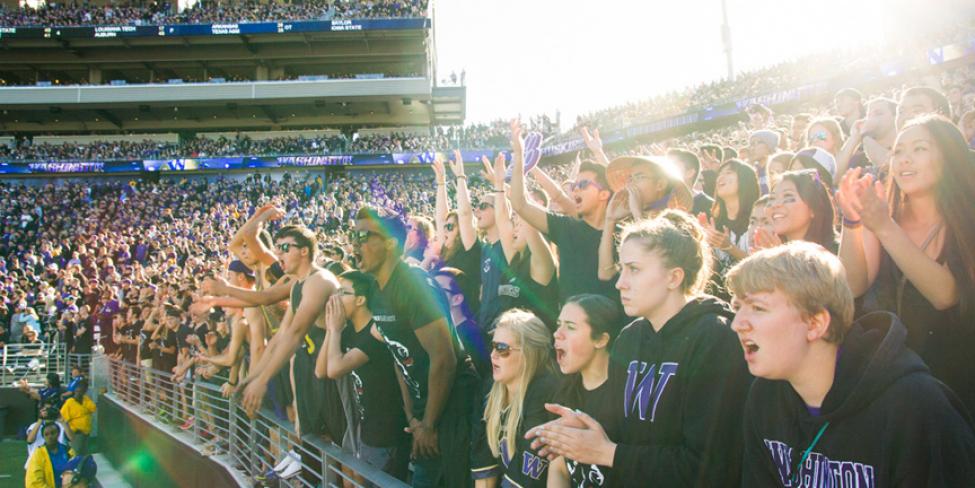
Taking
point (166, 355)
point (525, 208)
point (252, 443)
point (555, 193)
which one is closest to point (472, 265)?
point (555, 193)

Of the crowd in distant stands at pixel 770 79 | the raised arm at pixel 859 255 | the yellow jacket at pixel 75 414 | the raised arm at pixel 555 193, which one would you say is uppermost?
the crowd in distant stands at pixel 770 79

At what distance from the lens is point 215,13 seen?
1563 inches

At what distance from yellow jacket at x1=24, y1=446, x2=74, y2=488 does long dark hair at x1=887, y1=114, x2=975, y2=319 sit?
10294 millimetres

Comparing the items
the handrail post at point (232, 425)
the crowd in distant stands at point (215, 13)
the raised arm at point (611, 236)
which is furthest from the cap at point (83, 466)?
the crowd in distant stands at point (215, 13)

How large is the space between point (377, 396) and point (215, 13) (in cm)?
4118

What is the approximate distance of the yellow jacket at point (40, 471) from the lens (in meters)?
8.93

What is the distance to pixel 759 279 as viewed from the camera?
1915 mm

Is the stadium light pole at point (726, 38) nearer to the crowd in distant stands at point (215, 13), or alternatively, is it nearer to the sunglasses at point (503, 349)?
the crowd in distant stands at point (215, 13)

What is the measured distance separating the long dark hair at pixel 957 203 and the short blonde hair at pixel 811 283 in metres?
0.61

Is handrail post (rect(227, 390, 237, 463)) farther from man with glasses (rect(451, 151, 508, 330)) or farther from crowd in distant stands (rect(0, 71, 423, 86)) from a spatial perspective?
crowd in distant stands (rect(0, 71, 423, 86))

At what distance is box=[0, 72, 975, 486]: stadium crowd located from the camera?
1848 mm

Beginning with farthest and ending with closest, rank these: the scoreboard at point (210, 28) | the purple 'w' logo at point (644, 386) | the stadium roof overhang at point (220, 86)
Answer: the stadium roof overhang at point (220, 86) < the scoreboard at point (210, 28) < the purple 'w' logo at point (644, 386)

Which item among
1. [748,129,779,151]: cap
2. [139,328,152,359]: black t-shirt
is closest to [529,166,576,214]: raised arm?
[748,129,779,151]: cap

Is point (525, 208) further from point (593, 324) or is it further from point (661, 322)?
point (661, 322)
